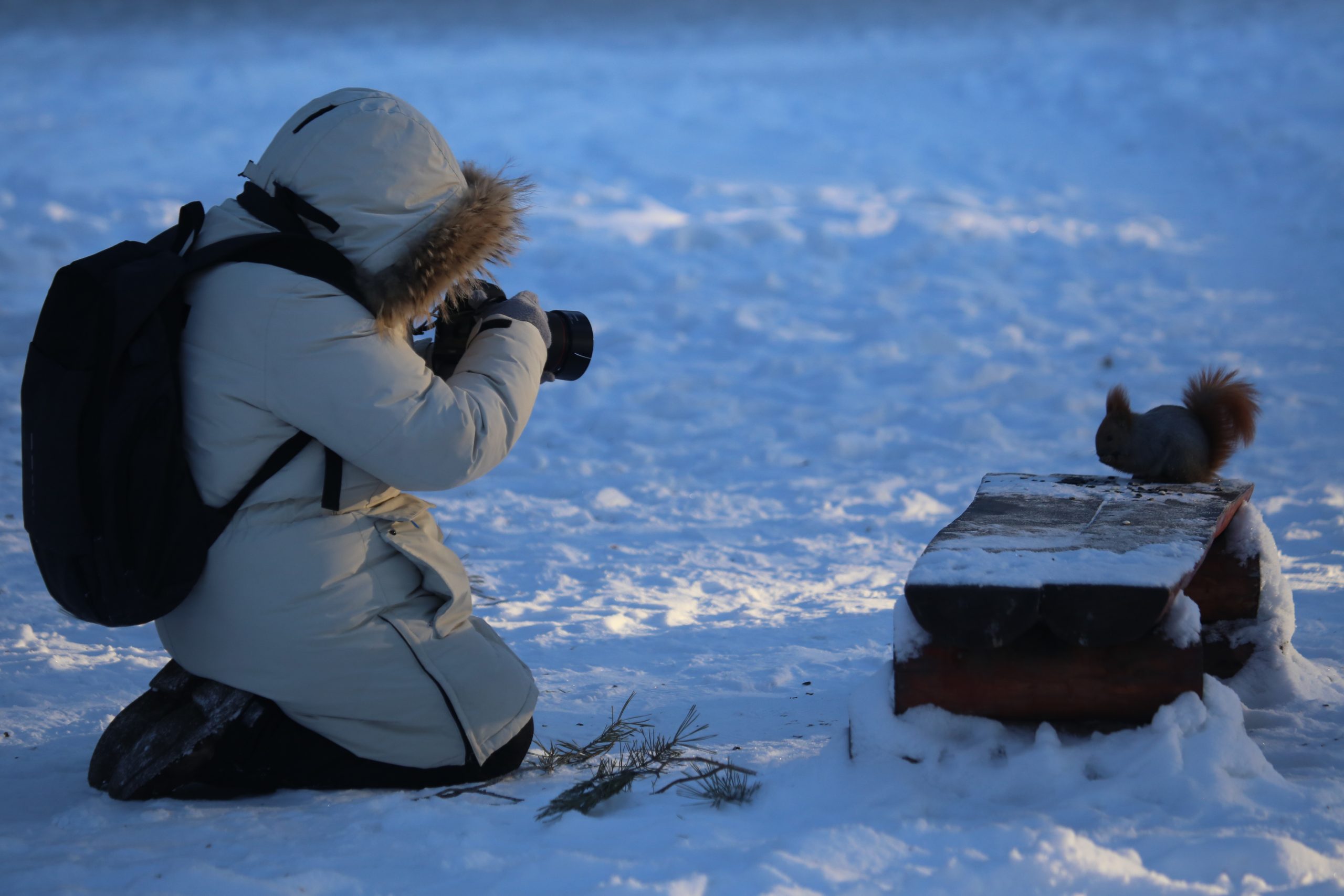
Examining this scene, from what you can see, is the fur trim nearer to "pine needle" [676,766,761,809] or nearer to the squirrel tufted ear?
"pine needle" [676,766,761,809]

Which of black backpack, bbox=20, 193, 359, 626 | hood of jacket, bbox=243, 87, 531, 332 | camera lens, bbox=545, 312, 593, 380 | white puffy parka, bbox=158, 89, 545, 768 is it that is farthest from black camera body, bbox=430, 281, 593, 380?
black backpack, bbox=20, 193, 359, 626

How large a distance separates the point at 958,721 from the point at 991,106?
9784mm

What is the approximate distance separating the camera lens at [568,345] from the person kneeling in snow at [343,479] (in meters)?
0.16

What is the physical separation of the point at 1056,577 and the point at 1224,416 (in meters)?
1.29

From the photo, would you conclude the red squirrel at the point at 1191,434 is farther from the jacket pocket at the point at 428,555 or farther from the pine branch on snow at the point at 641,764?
the jacket pocket at the point at 428,555

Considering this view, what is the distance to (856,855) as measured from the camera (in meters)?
1.65

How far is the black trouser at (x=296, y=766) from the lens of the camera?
1.97 metres

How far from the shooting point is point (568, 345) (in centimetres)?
228

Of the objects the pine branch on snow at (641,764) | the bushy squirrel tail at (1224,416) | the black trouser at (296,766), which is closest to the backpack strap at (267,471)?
the black trouser at (296,766)

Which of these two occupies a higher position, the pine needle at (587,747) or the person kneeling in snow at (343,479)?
the person kneeling in snow at (343,479)

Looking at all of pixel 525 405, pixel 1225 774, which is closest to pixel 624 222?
pixel 525 405

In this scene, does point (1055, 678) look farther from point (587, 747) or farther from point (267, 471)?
point (267, 471)

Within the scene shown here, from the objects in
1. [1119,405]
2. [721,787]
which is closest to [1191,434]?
[1119,405]

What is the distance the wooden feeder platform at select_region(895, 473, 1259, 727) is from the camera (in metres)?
1.78
